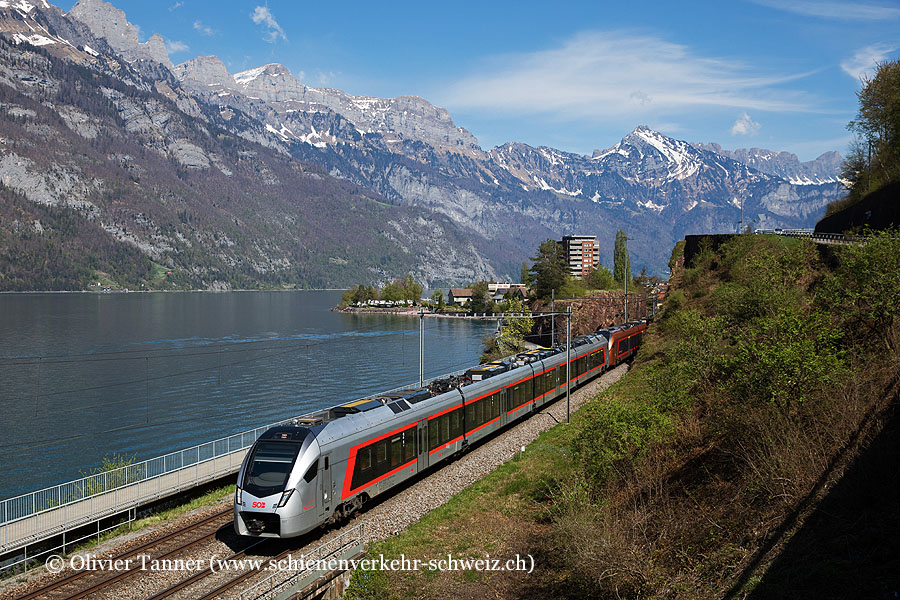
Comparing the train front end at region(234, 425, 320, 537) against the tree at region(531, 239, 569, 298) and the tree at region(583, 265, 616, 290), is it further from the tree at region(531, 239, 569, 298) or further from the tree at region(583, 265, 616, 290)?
the tree at region(583, 265, 616, 290)

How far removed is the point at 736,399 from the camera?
18.8 metres

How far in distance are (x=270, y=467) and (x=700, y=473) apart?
12.6 m

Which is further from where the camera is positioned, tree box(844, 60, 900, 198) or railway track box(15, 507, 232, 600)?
tree box(844, 60, 900, 198)

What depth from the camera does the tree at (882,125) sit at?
46.1 metres

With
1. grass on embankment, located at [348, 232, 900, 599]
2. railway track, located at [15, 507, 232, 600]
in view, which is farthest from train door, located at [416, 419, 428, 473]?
railway track, located at [15, 507, 232, 600]

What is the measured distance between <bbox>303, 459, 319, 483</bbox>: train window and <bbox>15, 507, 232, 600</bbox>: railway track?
4.02 metres

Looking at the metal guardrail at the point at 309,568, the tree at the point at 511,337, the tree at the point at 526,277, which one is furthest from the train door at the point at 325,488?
the tree at the point at 526,277

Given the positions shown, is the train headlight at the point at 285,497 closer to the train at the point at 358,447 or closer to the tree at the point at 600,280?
the train at the point at 358,447

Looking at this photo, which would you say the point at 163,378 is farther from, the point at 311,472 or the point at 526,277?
the point at 526,277

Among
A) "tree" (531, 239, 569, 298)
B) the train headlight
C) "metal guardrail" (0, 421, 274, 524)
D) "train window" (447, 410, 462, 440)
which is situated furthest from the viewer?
"tree" (531, 239, 569, 298)

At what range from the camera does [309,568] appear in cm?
1598

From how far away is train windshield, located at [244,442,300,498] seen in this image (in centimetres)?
1788

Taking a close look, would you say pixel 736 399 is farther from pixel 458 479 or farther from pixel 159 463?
pixel 159 463

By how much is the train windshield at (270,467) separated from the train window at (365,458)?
2.78m
